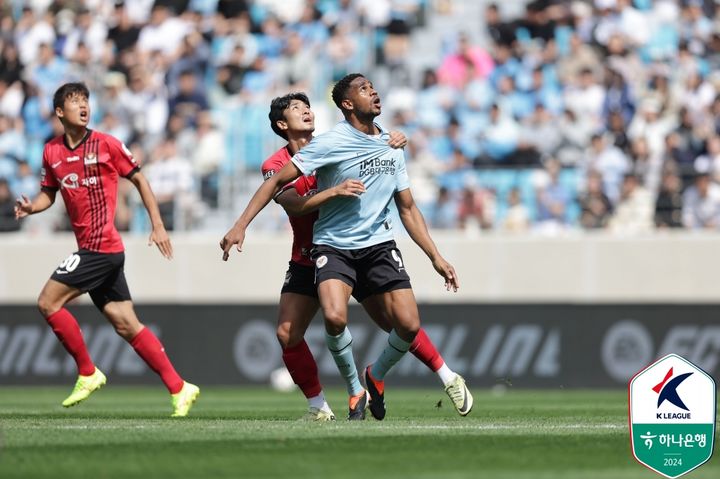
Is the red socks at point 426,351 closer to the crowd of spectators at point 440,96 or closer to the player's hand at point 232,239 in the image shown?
the player's hand at point 232,239

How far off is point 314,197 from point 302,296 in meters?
0.87

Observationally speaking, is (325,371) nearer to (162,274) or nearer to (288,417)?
(162,274)

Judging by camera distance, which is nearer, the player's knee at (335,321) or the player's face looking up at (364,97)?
the player's knee at (335,321)

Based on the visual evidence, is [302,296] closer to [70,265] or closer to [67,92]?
[70,265]

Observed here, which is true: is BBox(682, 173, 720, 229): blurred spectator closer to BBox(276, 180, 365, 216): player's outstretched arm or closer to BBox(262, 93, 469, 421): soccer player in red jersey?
BBox(262, 93, 469, 421): soccer player in red jersey

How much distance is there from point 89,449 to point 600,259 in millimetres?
12396

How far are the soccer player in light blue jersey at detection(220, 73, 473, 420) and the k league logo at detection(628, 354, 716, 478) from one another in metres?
3.09

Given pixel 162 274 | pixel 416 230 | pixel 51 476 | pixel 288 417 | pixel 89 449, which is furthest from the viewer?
pixel 162 274

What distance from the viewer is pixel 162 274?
20703mm

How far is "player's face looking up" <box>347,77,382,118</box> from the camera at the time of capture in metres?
10.1

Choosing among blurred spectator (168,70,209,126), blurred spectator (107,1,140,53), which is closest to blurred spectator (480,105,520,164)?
blurred spectator (168,70,209,126)

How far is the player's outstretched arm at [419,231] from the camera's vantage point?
1033 centimetres

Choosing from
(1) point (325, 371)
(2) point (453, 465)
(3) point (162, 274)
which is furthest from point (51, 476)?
(3) point (162, 274)

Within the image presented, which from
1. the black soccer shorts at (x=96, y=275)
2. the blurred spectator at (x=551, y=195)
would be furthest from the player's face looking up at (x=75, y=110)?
the blurred spectator at (x=551, y=195)
